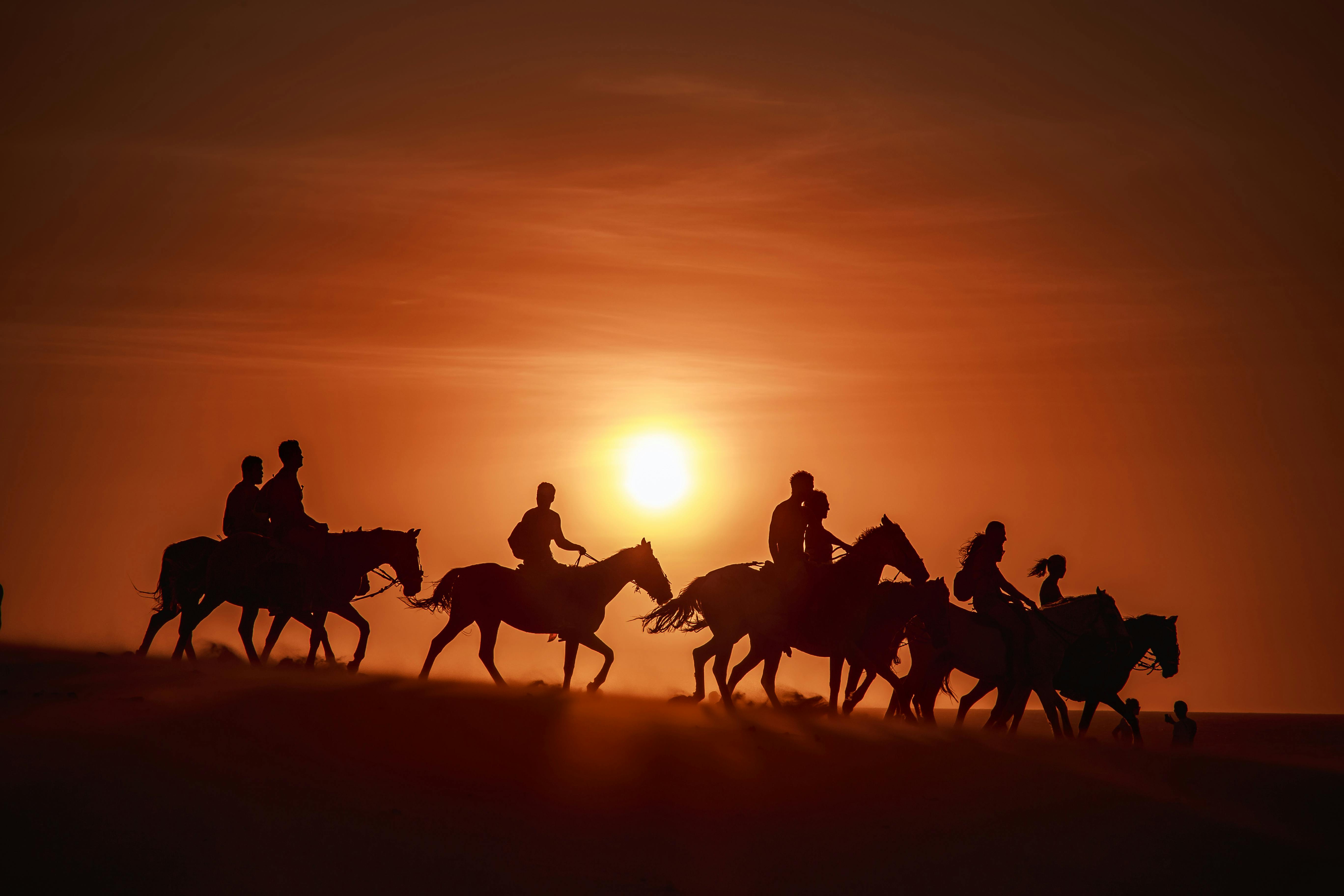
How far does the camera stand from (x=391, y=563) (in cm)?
1959

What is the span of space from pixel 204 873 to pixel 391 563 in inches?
363

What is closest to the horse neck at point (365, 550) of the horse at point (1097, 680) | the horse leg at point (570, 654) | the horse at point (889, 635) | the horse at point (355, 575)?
the horse at point (355, 575)

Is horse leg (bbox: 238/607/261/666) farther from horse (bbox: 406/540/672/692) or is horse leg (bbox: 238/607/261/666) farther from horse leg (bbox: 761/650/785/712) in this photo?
horse leg (bbox: 761/650/785/712)

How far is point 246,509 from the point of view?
727 inches

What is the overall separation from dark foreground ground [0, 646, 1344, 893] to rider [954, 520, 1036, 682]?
1638mm

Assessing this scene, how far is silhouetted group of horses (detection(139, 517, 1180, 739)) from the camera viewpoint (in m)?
18.1

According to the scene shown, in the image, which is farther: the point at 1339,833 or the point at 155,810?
the point at 1339,833

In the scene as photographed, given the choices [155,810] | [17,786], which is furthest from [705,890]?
[17,786]

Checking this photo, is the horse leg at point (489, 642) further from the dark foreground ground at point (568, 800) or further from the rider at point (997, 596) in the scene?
the rider at point (997, 596)

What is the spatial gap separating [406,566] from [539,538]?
2.12 m

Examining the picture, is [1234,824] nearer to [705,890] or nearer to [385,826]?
[705,890]

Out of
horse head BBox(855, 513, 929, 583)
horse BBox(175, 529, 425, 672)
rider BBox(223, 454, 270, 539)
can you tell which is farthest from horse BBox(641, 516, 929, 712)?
rider BBox(223, 454, 270, 539)

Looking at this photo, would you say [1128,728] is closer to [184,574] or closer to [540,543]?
[540,543]

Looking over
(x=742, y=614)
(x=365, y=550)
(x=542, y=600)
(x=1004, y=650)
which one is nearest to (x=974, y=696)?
(x=1004, y=650)
